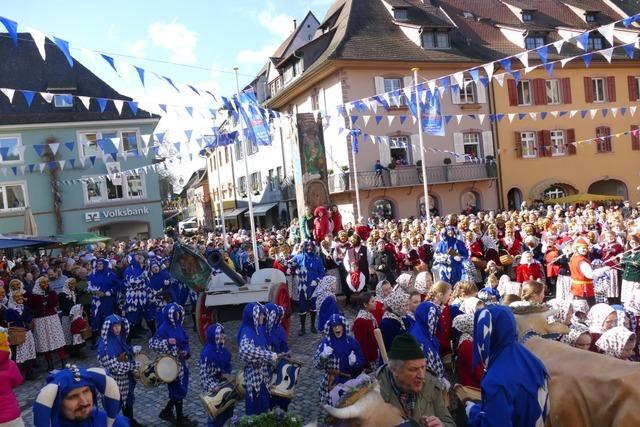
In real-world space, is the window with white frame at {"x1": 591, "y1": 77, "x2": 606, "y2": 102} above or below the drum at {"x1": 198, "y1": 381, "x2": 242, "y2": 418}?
above

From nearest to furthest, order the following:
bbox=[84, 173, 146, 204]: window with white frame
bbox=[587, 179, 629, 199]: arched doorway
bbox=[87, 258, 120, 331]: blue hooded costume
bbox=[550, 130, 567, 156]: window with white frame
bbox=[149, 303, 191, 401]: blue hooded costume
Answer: bbox=[149, 303, 191, 401]: blue hooded costume
bbox=[87, 258, 120, 331]: blue hooded costume
bbox=[84, 173, 146, 204]: window with white frame
bbox=[550, 130, 567, 156]: window with white frame
bbox=[587, 179, 629, 199]: arched doorway

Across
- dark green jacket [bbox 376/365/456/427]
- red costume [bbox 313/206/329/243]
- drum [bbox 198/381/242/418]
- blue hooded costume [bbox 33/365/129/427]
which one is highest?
red costume [bbox 313/206/329/243]

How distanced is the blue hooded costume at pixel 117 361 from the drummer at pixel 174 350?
0.33 meters

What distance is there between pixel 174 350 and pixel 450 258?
6222 mm

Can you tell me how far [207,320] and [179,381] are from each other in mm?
3279

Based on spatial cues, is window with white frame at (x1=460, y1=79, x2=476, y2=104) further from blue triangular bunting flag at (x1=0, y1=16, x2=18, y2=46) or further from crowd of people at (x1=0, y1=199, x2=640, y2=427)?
blue triangular bunting flag at (x1=0, y1=16, x2=18, y2=46)

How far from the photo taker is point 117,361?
6605 mm

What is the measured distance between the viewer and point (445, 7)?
112 ft

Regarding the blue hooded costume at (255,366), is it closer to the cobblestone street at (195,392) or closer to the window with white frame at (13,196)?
the cobblestone street at (195,392)

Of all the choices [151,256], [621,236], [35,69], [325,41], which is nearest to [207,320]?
[151,256]

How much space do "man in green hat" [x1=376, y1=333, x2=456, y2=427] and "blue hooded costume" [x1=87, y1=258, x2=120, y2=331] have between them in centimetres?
890

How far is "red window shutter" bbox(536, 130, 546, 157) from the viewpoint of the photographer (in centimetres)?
3228

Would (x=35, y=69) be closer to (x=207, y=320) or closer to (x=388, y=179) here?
(x=388, y=179)

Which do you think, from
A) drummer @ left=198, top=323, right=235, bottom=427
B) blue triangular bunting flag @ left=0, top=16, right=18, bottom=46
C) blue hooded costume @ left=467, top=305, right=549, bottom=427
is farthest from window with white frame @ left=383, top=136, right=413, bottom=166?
blue hooded costume @ left=467, top=305, right=549, bottom=427
